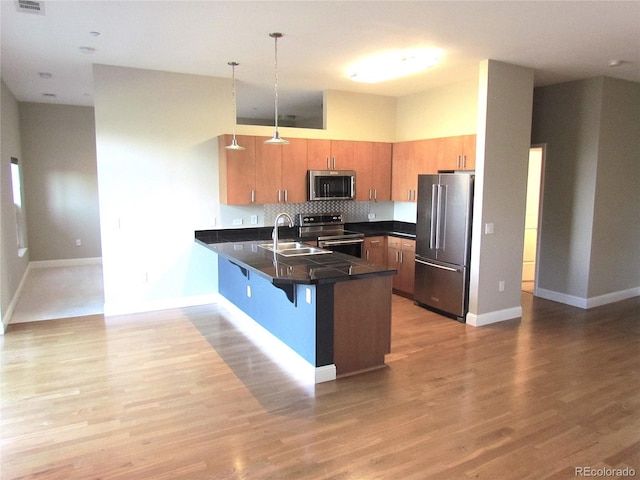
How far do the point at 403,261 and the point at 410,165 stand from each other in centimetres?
135

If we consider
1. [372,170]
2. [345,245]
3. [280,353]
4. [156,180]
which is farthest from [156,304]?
[372,170]

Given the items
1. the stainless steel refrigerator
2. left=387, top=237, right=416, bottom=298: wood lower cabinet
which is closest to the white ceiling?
the stainless steel refrigerator

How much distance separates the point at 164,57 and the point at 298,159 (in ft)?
6.57

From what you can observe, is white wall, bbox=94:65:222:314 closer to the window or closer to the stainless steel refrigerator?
the stainless steel refrigerator

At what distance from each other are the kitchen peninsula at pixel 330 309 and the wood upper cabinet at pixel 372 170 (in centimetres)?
241

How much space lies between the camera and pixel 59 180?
805cm

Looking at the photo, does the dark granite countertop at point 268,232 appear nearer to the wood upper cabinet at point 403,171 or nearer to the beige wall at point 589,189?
the wood upper cabinet at point 403,171

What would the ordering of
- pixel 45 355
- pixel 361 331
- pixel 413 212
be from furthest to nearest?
pixel 413 212, pixel 45 355, pixel 361 331

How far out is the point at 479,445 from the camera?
106 inches

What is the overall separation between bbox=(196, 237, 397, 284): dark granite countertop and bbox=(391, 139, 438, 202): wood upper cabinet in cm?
226

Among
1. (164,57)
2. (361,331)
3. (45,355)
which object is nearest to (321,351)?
(361,331)

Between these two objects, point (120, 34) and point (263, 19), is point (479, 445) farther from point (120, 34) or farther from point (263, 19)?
point (120, 34)

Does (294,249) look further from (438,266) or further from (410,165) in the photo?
(410,165)

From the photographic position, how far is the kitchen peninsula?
3.46 metres
